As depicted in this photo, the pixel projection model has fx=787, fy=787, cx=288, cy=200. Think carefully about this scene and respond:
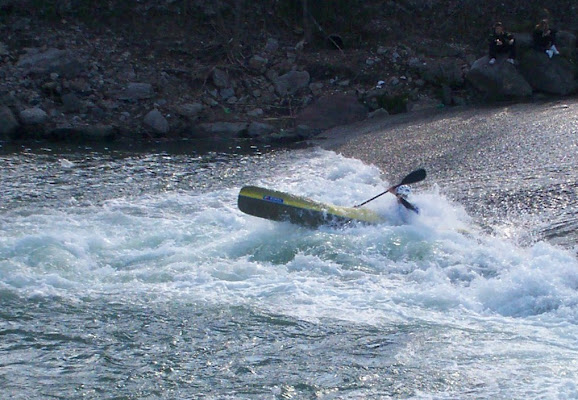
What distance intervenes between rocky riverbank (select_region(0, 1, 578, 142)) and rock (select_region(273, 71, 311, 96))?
0.02 m

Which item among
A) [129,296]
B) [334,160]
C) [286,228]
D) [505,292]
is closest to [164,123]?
[334,160]

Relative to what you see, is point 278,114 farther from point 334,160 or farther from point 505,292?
point 505,292

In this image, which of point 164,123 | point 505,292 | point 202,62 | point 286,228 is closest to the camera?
point 505,292

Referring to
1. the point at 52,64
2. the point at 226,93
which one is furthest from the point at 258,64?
the point at 52,64

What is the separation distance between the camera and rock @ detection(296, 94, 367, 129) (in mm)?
15914

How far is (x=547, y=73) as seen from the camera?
16016 millimetres

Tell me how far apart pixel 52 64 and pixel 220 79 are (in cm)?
342

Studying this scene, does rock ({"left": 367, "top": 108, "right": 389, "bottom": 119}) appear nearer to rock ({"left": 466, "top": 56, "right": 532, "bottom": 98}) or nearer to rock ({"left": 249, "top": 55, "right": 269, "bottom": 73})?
rock ({"left": 466, "top": 56, "right": 532, "bottom": 98})

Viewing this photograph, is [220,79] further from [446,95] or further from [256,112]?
[446,95]

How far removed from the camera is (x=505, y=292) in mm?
7176

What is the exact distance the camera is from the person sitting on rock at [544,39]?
52.4ft

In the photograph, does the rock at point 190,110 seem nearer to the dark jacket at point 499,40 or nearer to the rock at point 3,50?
the rock at point 3,50

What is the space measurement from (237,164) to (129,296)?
599cm

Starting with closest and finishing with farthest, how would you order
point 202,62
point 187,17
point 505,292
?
point 505,292
point 202,62
point 187,17
